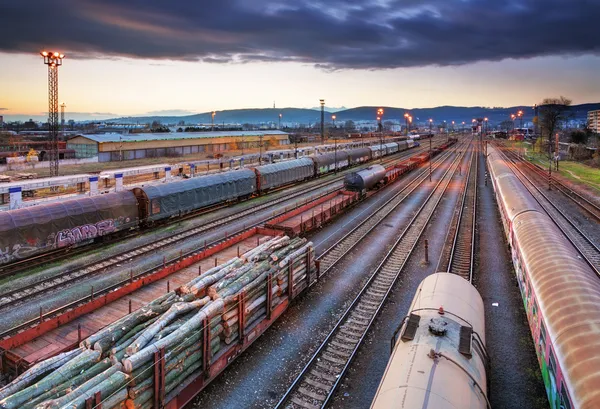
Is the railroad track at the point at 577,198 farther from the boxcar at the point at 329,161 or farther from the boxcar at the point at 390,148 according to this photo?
the boxcar at the point at 390,148

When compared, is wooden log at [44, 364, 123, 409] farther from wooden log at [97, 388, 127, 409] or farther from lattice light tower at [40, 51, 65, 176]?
lattice light tower at [40, 51, 65, 176]

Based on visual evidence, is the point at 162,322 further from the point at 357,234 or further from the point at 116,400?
the point at 357,234

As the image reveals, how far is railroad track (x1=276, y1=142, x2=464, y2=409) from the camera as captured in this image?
12.5 meters

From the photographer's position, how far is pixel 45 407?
820cm

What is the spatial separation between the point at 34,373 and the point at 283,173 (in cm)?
4010

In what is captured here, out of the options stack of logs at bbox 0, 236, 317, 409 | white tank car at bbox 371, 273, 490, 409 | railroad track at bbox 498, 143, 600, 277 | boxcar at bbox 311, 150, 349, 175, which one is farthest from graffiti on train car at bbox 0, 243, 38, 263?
boxcar at bbox 311, 150, 349, 175

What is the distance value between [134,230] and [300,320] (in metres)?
17.9

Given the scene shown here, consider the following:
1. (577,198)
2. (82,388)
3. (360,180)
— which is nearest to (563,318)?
(82,388)

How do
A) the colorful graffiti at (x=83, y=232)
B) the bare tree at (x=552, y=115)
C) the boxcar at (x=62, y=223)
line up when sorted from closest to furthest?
the boxcar at (x=62, y=223) → the colorful graffiti at (x=83, y=232) → the bare tree at (x=552, y=115)

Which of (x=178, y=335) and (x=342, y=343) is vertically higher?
(x=178, y=335)

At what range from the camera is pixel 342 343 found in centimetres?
1541

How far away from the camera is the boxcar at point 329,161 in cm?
5854

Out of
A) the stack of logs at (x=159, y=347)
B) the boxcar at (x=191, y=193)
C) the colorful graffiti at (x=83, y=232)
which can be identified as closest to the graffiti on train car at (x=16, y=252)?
the colorful graffiti at (x=83, y=232)

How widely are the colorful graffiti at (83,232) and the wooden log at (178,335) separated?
1639 cm
